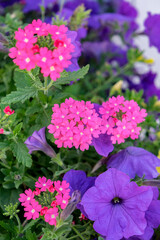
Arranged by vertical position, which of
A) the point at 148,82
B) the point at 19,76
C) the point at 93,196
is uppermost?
the point at 19,76

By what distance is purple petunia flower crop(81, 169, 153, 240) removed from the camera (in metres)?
0.40

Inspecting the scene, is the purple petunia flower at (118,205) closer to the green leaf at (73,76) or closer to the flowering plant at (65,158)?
the flowering plant at (65,158)

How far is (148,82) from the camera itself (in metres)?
0.90

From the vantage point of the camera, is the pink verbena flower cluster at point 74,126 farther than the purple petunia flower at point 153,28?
No

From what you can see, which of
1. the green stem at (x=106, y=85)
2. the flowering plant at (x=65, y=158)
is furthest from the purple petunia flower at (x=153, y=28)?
the flowering plant at (x=65, y=158)

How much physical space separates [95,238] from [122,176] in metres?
0.10

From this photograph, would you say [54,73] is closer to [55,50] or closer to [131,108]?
[55,50]

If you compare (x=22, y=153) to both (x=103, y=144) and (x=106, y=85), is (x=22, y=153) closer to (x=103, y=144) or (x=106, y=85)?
(x=103, y=144)

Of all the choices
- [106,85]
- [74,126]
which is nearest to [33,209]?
[74,126]

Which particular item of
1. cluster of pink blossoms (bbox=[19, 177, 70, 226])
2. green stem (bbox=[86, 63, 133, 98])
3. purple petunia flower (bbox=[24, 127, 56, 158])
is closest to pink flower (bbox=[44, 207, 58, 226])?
cluster of pink blossoms (bbox=[19, 177, 70, 226])

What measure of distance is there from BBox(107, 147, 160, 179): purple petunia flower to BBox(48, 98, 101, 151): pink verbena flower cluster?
9 cm

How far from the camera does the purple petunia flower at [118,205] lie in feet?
1.31

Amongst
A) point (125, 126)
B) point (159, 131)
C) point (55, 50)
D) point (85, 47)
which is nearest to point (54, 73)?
point (55, 50)

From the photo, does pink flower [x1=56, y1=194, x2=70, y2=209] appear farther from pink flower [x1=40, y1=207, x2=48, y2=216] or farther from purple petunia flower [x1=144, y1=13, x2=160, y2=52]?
purple petunia flower [x1=144, y1=13, x2=160, y2=52]
